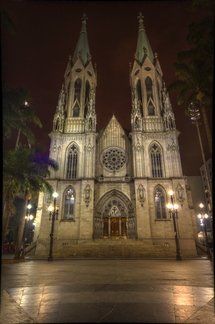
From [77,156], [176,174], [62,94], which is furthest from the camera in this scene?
[62,94]

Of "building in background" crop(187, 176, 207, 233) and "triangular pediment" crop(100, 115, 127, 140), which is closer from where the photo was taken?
"triangular pediment" crop(100, 115, 127, 140)

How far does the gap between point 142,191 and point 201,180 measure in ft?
138

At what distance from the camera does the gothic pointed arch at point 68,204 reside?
26.5m

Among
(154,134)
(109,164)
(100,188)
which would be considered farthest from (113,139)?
(100,188)

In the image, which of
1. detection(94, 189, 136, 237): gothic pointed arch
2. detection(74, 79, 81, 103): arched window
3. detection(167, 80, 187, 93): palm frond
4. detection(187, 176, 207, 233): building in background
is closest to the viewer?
detection(167, 80, 187, 93): palm frond

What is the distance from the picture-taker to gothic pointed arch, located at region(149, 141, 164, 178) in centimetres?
2811

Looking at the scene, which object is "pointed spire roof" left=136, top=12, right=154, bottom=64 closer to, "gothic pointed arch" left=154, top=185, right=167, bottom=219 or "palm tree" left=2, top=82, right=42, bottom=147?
"gothic pointed arch" left=154, top=185, right=167, bottom=219

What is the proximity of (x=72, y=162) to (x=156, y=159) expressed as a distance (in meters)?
12.0

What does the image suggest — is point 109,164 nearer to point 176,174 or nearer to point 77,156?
point 77,156

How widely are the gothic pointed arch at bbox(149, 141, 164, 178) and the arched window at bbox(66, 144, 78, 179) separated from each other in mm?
10839

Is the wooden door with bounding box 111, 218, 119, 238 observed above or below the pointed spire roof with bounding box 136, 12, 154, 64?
below

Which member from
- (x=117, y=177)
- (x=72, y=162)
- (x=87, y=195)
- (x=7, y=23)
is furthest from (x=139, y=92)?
(x=7, y=23)

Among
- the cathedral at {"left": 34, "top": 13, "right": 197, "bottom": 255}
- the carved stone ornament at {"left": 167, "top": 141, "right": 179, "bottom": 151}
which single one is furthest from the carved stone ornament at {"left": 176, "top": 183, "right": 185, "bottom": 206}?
the carved stone ornament at {"left": 167, "top": 141, "right": 179, "bottom": 151}

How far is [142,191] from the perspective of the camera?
25969mm
